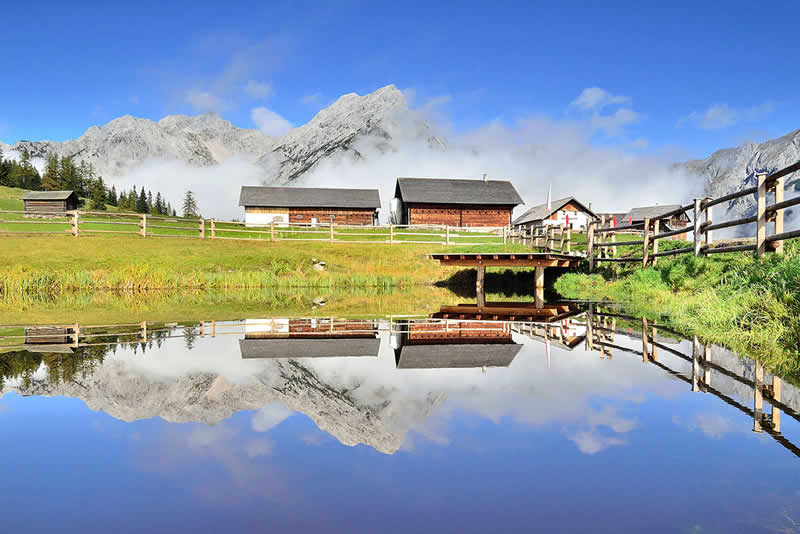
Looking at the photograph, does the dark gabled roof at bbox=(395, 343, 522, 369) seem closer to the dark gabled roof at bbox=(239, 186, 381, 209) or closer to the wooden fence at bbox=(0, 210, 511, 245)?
the wooden fence at bbox=(0, 210, 511, 245)

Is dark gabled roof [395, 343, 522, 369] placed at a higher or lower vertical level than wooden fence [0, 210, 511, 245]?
lower

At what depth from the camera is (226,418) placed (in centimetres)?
336

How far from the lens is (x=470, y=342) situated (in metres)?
7.03

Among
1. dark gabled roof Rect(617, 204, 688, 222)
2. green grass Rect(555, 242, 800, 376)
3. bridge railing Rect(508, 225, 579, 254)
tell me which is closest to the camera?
green grass Rect(555, 242, 800, 376)

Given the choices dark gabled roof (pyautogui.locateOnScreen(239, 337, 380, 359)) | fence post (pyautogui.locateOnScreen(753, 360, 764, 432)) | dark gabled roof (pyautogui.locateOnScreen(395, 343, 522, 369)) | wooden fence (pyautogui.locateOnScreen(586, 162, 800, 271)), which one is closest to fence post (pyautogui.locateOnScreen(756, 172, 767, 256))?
wooden fence (pyautogui.locateOnScreen(586, 162, 800, 271))

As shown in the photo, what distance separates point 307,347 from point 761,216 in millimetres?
8095

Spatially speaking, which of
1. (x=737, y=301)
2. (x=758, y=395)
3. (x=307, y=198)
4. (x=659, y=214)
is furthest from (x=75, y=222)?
(x=659, y=214)

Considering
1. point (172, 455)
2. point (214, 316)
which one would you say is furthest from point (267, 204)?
point (172, 455)

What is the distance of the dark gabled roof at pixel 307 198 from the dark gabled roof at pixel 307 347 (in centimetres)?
4127

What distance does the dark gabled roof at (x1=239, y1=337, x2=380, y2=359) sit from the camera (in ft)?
19.4

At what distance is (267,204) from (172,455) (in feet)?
155

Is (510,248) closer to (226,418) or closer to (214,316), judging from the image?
(214,316)

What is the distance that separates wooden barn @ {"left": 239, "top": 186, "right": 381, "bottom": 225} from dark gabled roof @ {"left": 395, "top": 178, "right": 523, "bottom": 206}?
12.4 ft

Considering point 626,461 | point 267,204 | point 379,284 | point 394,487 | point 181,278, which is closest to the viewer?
point 394,487
